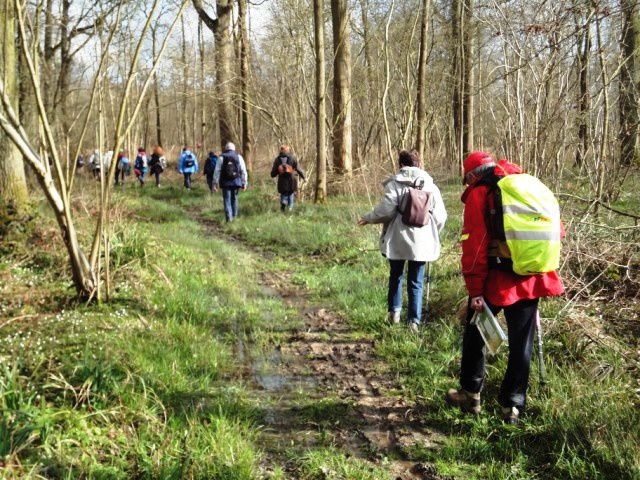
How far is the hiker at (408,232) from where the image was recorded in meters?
4.96

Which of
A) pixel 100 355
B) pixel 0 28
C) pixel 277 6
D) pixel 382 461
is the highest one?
pixel 277 6

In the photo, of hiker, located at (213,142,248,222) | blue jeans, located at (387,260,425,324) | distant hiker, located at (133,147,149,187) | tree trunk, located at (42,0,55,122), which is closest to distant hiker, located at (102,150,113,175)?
tree trunk, located at (42,0,55,122)

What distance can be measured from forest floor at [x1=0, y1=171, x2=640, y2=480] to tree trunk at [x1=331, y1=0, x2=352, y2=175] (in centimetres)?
807

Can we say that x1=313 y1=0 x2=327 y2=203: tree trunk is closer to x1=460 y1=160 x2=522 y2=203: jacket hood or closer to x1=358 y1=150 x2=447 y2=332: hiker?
x1=358 y1=150 x2=447 y2=332: hiker

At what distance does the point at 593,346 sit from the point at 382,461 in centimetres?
217

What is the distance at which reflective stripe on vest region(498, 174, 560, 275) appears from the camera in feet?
9.83

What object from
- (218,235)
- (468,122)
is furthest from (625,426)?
(468,122)

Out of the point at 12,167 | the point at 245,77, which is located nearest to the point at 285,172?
the point at 245,77

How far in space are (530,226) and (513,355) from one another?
35.7 inches

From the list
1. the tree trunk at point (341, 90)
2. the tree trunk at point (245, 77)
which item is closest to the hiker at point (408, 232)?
the tree trunk at point (341, 90)

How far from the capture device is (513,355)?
131 inches

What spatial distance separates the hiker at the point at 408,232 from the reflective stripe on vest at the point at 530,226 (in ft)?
6.19

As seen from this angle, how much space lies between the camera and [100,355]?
12.4 ft

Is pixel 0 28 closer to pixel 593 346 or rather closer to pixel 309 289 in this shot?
pixel 309 289
